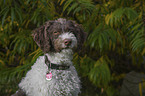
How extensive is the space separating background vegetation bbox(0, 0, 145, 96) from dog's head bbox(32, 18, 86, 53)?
739mm

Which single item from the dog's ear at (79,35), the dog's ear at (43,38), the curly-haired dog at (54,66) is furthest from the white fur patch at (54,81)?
the dog's ear at (79,35)

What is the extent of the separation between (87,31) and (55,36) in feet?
4.45

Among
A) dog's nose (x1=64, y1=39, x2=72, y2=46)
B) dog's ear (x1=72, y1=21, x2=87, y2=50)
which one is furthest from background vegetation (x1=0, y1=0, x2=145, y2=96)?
dog's nose (x1=64, y1=39, x2=72, y2=46)

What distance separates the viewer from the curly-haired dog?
190cm

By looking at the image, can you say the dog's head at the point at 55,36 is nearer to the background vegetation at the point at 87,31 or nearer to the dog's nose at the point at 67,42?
the dog's nose at the point at 67,42

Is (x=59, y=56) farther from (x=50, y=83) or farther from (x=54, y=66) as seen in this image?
(x=50, y=83)

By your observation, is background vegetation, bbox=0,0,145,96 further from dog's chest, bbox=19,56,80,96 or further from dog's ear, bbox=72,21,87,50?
dog's chest, bbox=19,56,80,96

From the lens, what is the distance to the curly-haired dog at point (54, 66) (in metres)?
1.90

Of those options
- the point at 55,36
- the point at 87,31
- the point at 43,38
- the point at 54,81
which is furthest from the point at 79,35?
the point at 87,31

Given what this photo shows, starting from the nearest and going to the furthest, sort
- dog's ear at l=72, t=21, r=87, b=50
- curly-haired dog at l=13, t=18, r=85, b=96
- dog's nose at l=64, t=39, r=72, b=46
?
dog's nose at l=64, t=39, r=72, b=46, curly-haired dog at l=13, t=18, r=85, b=96, dog's ear at l=72, t=21, r=87, b=50

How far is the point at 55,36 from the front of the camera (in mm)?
1967

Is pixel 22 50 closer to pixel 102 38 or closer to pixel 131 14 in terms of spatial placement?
pixel 102 38

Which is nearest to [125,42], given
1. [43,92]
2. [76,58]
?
[76,58]

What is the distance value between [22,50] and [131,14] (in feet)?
6.61
